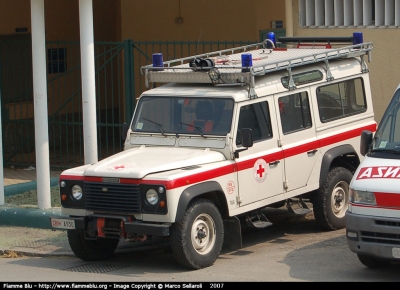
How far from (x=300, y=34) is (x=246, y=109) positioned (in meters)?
4.23

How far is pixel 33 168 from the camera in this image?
15477 mm

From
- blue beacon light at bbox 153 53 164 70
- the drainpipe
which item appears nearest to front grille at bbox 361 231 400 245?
blue beacon light at bbox 153 53 164 70

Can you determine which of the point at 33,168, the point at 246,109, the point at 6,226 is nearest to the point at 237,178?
the point at 246,109

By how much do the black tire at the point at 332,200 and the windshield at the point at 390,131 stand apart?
1891 mm

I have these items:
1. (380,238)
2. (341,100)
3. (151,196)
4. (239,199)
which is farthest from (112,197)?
(341,100)

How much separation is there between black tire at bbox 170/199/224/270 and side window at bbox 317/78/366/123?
2349mm

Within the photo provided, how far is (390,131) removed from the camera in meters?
8.31

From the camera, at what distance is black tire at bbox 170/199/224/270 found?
8297 millimetres

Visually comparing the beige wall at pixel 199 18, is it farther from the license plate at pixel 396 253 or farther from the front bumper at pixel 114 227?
the license plate at pixel 396 253

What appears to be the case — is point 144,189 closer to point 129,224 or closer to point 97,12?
point 129,224

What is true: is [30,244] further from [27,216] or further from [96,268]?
[96,268]

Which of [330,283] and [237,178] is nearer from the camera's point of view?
[330,283]

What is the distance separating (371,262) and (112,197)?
9.02 ft

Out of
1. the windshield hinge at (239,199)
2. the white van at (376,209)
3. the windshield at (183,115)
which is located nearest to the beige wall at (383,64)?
the windshield at (183,115)
